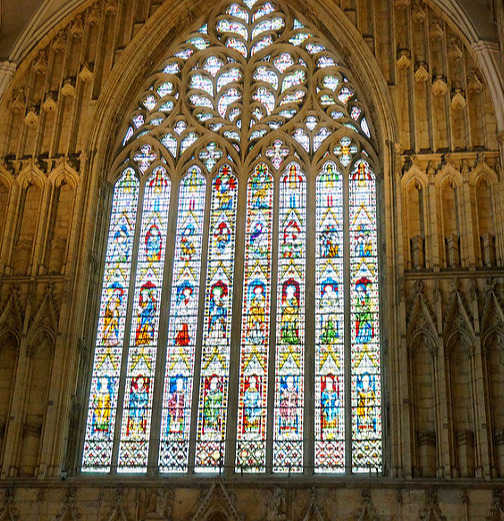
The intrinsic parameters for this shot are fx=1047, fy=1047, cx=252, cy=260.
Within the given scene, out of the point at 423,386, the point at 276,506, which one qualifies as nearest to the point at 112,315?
the point at 276,506

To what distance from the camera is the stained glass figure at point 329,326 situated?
15188mm

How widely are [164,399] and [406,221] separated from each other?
15.2 feet

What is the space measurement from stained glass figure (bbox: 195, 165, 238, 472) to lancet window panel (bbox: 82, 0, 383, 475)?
0.07 ft

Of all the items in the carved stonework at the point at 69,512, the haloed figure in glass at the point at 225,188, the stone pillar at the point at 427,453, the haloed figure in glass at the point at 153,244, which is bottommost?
the carved stonework at the point at 69,512

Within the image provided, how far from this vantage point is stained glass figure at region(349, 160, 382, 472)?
49.6 ft

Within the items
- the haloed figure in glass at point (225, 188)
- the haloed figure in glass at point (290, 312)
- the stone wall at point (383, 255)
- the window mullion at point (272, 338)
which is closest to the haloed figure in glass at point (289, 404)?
the window mullion at point (272, 338)

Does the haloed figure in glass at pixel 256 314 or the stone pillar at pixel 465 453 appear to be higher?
the haloed figure in glass at pixel 256 314

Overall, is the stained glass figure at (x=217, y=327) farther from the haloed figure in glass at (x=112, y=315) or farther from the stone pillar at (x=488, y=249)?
the stone pillar at (x=488, y=249)


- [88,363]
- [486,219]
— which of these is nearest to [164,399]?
[88,363]

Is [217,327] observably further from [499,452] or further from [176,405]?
[499,452]

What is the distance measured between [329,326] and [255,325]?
3.74 feet

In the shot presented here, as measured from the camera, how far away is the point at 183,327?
16297 mm

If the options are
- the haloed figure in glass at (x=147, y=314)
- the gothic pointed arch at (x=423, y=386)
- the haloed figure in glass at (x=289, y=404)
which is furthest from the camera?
the haloed figure in glass at (x=147, y=314)

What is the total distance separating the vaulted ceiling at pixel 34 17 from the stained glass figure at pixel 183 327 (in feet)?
12.0
